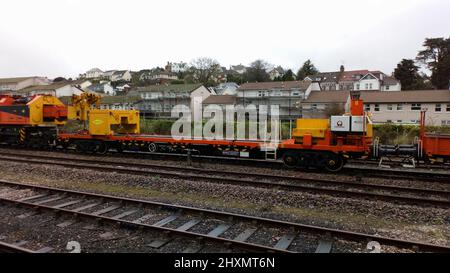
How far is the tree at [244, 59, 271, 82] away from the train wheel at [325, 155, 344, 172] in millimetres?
76590

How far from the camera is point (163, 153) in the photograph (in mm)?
16406

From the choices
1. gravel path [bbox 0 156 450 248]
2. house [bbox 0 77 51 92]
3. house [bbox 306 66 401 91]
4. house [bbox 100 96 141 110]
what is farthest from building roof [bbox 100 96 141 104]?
gravel path [bbox 0 156 450 248]

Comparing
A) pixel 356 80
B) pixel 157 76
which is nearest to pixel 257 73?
pixel 356 80

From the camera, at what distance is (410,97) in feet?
138

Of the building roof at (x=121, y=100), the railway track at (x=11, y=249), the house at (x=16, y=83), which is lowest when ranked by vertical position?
the railway track at (x=11, y=249)

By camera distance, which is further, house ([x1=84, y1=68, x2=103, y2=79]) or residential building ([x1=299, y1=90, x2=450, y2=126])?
house ([x1=84, y1=68, x2=103, y2=79])

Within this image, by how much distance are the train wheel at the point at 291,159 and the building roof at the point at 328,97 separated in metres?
33.8

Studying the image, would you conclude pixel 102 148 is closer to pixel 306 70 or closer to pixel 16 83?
pixel 306 70

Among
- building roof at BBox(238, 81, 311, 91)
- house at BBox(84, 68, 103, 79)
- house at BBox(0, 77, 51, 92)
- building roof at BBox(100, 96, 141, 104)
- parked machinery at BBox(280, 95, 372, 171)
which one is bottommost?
parked machinery at BBox(280, 95, 372, 171)

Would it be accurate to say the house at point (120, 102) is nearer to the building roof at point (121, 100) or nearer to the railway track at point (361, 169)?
the building roof at point (121, 100)

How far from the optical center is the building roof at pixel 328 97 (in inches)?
1804

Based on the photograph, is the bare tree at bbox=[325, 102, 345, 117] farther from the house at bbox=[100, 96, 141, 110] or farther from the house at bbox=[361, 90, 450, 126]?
the house at bbox=[100, 96, 141, 110]

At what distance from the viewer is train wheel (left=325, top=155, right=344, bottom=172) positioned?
488 inches

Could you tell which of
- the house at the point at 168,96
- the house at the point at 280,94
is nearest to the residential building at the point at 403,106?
the house at the point at 280,94
